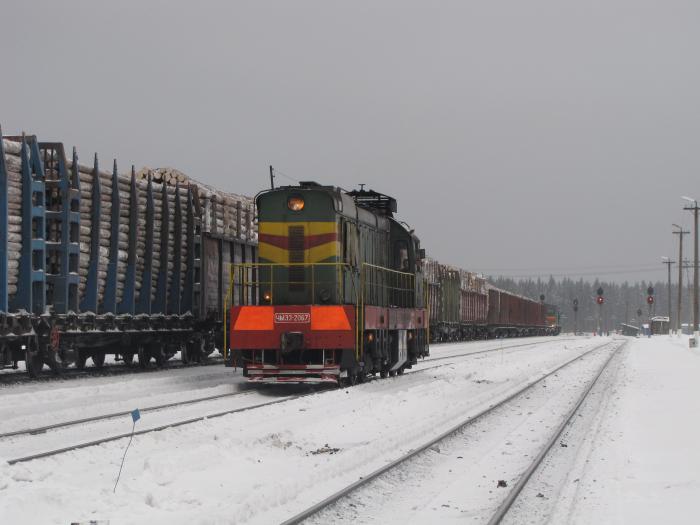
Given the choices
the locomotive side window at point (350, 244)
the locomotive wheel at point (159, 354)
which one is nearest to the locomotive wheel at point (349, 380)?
the locomotive side window at point (350, 244)

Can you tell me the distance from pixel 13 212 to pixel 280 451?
8.75 metres

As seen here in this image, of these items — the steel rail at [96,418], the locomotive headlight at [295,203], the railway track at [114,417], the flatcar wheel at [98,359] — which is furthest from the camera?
the flatcar wheel at [98,359]

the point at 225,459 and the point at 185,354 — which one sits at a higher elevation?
the point at 185,354

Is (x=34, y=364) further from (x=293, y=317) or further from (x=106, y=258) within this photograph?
(x=293, y=317)

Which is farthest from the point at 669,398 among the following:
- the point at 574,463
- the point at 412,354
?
the point at 574,463

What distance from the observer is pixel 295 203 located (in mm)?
17500

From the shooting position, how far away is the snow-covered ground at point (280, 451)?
7.14 metres

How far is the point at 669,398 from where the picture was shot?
1733cm

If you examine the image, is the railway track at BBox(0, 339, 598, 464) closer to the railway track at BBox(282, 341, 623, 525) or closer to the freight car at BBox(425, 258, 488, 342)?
the railway track at BBox(282, 341, 623, 525)

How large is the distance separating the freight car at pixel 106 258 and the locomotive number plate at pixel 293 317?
3056mm

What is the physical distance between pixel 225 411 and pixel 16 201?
19.8 ft

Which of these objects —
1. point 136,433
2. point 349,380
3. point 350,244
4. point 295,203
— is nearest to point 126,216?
point 295,203

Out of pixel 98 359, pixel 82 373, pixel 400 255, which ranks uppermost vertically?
pixel 400 255

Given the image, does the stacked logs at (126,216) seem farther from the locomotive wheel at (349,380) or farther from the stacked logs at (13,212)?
the locomotive wheel at (349,380)
